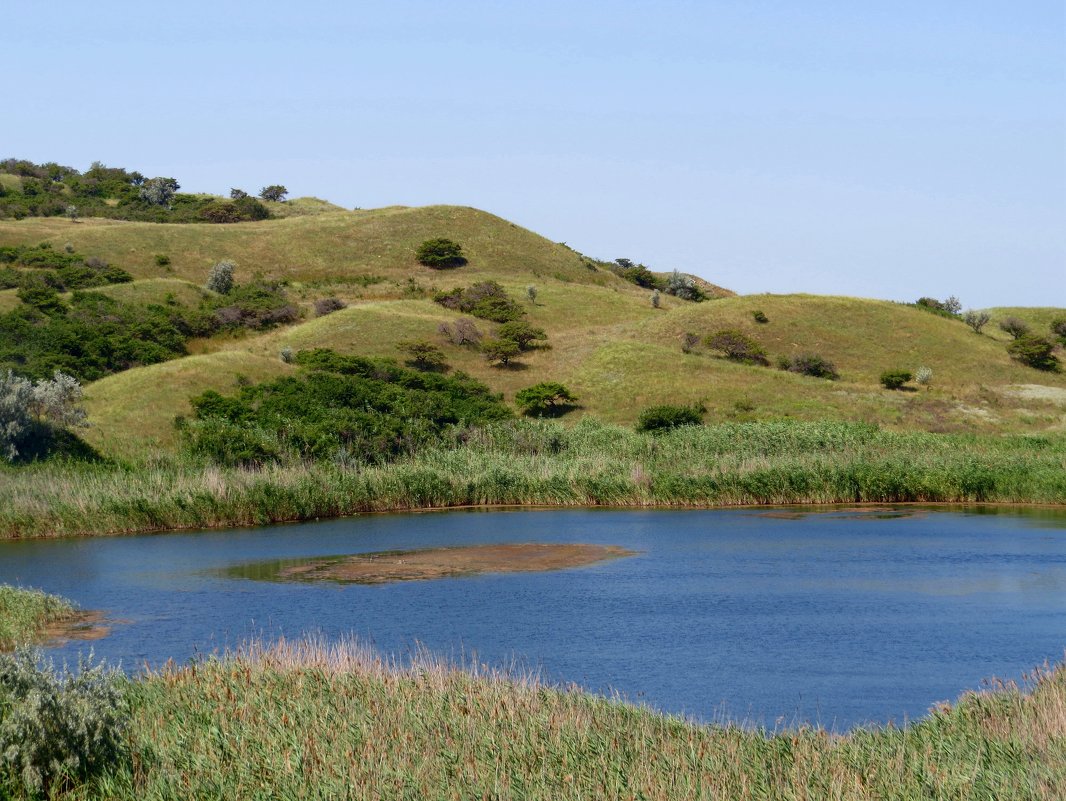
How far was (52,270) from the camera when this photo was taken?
93.6m

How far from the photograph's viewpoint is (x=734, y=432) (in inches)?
2231

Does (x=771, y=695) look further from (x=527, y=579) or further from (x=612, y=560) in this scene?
(x=612, y=560)

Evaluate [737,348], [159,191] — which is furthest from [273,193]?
[737,348]

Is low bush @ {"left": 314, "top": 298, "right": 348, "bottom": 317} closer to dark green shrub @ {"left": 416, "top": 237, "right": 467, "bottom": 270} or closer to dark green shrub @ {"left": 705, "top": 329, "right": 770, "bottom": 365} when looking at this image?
dark green shrub @ {"left": 416, "top": 237, "right": 467, "bottom": 270}

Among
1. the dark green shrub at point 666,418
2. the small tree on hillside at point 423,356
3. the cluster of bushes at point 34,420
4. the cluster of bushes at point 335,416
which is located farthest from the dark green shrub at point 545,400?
the cluster of bushes at point 34,420

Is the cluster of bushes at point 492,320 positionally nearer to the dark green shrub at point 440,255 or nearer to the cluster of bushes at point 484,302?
the cluster of bushes at point 484,302

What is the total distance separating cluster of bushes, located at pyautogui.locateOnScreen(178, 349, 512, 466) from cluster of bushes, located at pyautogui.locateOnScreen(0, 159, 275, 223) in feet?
217

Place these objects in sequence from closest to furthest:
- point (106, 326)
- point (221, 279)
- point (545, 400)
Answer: point (545, 400) → point (106, 326) → point (221, 279)

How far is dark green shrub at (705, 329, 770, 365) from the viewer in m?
82.2

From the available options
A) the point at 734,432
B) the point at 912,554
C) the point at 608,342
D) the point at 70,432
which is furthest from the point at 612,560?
the point at 608,342

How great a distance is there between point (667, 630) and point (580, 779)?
12.8 m

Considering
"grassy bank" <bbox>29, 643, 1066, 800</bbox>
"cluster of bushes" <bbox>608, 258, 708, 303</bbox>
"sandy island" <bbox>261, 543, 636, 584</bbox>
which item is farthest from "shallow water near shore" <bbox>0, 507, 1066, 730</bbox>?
"cluster of bushes" <bbox>608, 258, 708, 303</bbox>

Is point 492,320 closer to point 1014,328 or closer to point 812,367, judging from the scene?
point 812,367

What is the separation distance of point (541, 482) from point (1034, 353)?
50441 mm
